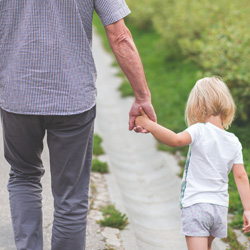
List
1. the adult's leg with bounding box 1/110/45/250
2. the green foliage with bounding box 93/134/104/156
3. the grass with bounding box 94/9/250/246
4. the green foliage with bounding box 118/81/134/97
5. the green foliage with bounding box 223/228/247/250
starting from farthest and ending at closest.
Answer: the green foliage with bounding box 118/81/134/97 < the green foliage with bounding box 93/134/104/156 < the grass with bounding box 94/9/250/246 < the green foliage with bounding box 223/228/247/250 < the adult's leg with bounding box 1/110/45/250

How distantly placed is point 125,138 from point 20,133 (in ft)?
12.8

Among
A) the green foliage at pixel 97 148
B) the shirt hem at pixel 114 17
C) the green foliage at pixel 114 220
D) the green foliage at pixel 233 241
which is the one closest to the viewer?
the shirt hem at pixel 114 17

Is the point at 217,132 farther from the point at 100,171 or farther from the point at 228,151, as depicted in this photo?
the point at 100,171

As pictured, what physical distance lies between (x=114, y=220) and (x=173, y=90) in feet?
14.0

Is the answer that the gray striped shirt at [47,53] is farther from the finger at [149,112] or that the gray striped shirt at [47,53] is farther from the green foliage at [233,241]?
the green foliage at [233,241]

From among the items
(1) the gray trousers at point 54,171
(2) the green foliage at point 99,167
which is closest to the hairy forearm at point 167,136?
(1) the gray trousers at point 54,171

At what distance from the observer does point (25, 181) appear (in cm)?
271

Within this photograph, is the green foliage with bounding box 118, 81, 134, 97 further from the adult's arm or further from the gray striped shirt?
the gray striped shirt

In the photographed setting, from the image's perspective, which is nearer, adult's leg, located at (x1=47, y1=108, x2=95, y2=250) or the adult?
the adult

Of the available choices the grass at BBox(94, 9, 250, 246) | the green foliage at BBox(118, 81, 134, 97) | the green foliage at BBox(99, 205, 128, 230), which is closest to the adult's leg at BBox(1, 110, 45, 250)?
the green foliage at BBox(99, 205, 128, 230)

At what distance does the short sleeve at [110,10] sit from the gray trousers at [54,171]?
49 cm

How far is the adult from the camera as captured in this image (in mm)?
2338

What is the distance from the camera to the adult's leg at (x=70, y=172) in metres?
2.53

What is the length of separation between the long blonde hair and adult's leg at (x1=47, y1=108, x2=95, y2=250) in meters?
0.57
